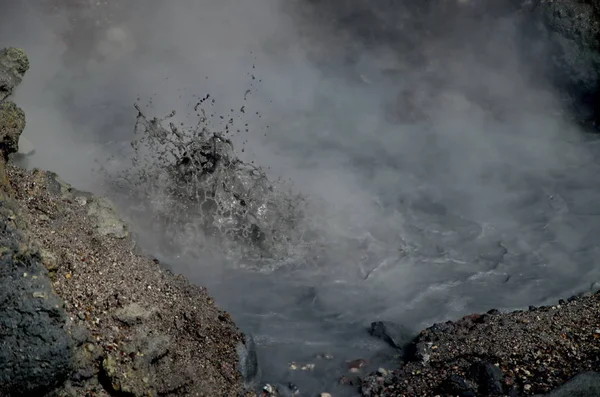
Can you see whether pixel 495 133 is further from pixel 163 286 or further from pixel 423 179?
pixel 163 286

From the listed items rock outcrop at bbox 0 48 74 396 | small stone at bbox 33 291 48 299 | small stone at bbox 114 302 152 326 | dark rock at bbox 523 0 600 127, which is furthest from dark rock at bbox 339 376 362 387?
dark rock at bbox 523 0 600 127

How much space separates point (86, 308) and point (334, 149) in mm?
5571

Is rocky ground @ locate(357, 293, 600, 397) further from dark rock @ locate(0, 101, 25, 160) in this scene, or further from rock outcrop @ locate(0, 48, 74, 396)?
dark rock @ locate(0, 101, 25, 160)

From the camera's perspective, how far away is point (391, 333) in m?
5.03

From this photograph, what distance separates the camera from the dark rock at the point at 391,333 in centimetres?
493

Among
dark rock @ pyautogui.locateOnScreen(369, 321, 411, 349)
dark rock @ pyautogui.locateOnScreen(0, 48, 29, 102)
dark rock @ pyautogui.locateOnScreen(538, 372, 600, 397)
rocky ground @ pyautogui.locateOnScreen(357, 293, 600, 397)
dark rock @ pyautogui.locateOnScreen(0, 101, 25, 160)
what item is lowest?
dark rock @ pyautogui.locateOnScreen(538, 372, 600, 397)

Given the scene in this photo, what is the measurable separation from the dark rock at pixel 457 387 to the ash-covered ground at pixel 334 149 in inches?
37.8

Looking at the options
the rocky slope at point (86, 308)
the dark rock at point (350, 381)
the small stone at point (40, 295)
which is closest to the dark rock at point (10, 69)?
the rocky slope at point (86, 308)

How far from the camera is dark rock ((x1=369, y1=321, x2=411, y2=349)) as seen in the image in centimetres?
493

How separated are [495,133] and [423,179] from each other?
2.04 meters

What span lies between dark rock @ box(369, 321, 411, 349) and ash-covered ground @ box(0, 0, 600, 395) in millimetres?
90

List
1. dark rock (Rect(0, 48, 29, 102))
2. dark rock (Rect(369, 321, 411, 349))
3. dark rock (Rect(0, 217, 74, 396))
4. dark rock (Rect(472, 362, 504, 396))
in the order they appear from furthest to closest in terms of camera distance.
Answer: dark rock (Rect(369, 321, 411, 349)), dark rock (Rect(0, 48, 29, 102)), dark rock (Rect(472, 362, 504, 396)), dark rock (Rect(0, 217, 74, 396))

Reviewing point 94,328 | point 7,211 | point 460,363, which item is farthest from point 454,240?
point 7,211

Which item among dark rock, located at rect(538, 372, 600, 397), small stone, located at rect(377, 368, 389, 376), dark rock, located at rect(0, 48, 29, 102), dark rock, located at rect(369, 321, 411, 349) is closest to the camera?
dark rock, located at rect(538, 372, 600, 397)
